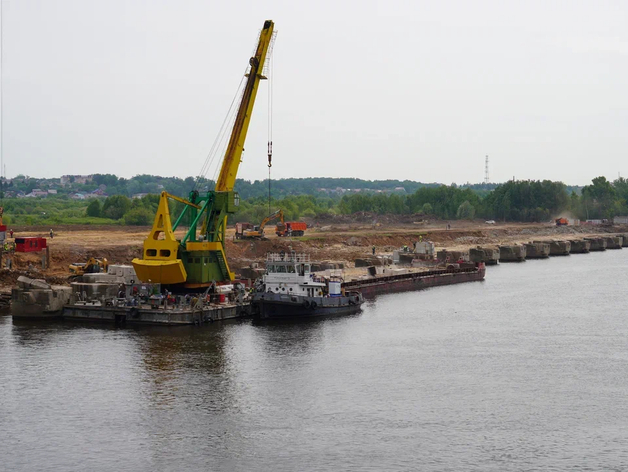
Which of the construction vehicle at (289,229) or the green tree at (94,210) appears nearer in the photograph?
the construction vehicle at (289,229)

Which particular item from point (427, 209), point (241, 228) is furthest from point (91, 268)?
point (427, 209)

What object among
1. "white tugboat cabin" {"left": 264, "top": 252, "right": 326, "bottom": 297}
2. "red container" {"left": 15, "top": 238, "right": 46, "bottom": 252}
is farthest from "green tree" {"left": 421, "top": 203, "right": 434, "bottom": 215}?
"white tugboat cabin" {"left": 264, "top": 252, "right": 326, "bottom": 297}

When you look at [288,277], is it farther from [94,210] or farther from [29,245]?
[94,210]

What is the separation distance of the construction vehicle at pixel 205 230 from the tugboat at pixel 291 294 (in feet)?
14.6

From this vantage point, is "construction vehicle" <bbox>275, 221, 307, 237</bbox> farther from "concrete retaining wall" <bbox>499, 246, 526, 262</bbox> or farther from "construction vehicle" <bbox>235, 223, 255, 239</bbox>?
"concrete retaining wall" <bbox>499, 246, 526, 262</bbox>

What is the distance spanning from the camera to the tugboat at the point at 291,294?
55875mm

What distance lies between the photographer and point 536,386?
130 feet

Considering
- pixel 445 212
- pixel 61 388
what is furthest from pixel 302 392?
pixel 445 212

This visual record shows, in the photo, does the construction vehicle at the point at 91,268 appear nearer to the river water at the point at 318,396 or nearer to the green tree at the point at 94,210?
the river water at the point at 318,396

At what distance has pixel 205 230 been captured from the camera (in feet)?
200

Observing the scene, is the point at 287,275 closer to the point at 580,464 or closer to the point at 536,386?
the point at 536,386

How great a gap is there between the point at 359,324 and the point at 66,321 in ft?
62.1

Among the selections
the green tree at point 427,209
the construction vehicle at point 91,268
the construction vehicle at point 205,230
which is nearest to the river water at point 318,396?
the construction vehicle at point 205,230

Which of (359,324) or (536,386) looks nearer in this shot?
(536,386)
